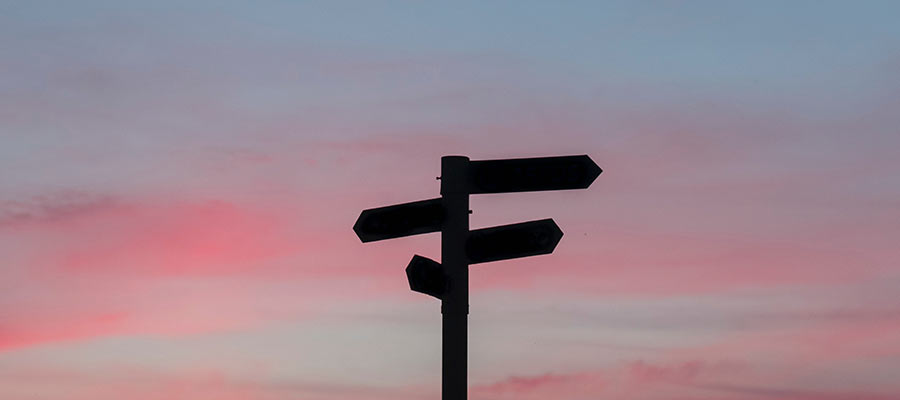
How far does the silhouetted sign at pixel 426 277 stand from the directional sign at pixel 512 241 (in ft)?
1.05

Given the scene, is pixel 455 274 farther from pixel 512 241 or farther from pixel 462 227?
pixel 512 241

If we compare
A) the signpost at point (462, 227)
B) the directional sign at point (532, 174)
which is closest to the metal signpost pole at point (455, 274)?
the signpost at point (462, 227)

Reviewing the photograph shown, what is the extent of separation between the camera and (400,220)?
9.16 m

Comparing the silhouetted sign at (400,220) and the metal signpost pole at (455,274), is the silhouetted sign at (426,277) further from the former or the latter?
the silhouetted sign at (400,220)

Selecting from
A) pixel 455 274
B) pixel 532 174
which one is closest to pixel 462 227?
pixel 455 274

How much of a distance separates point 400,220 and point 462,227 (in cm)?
50

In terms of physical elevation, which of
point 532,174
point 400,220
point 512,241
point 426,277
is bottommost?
point 426,277

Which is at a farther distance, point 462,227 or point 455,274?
point 462,227

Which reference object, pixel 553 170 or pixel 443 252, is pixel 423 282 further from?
pixel 553 170

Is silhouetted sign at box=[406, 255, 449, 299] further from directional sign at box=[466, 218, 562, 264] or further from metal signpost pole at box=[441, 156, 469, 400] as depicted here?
directional sign at box=[466, 218, 562, 264]

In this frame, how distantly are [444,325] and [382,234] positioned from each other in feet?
2.93

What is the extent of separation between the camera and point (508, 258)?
912 centimetres

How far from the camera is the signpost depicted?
8867mm

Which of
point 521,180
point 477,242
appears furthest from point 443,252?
point 521,180
